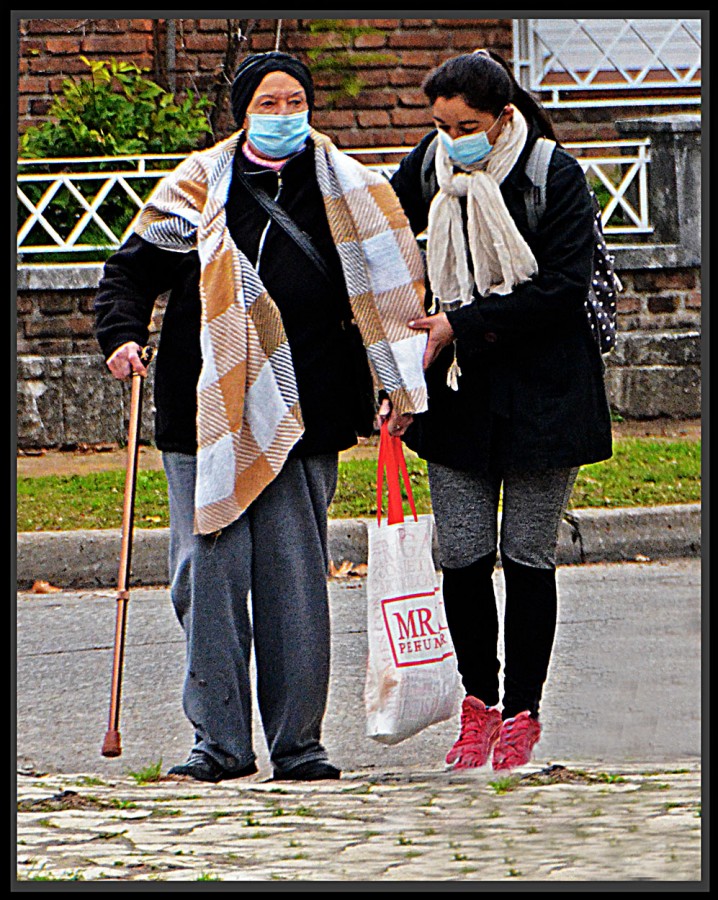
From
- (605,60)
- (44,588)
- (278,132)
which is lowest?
(44,588)

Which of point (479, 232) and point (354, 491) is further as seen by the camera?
point (354, 491)

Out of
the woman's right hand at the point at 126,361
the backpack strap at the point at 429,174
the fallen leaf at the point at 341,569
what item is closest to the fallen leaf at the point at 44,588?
the fallen leaf at the point at 341,569

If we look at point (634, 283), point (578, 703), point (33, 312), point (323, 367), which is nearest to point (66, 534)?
point (33, 312)

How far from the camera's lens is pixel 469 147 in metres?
3.96

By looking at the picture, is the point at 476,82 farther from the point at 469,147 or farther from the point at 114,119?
the point at 114,119

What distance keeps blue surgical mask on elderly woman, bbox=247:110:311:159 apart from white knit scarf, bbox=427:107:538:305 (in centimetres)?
39

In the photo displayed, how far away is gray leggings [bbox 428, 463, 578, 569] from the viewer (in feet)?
13.5

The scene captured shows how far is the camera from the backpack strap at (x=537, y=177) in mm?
3963

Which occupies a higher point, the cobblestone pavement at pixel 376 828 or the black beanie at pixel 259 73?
the black beanie at pixel 259 73

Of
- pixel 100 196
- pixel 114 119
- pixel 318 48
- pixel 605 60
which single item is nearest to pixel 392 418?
pixel 100 196

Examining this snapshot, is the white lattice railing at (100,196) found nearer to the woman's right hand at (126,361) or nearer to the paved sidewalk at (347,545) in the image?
the paved sidewalk at (347,545)

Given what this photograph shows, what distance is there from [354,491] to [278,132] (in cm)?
423

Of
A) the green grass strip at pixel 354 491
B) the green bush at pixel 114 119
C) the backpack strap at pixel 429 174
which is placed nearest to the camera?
the backpack strap at pixel 429 174
